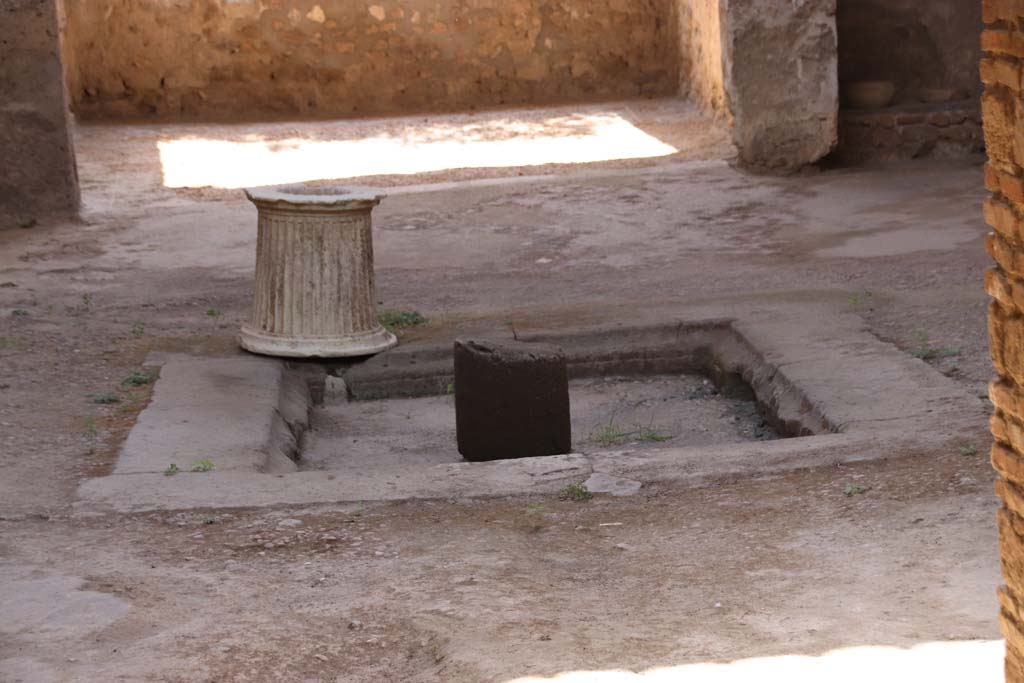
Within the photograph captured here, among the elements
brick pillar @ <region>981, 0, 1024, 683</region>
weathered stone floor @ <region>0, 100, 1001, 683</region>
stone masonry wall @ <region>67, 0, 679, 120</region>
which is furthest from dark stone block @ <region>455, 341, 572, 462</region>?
stone masonry wall @ <region>67, 0, 679, 120</region>

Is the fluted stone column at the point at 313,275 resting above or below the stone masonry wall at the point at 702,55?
below

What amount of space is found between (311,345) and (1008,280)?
4472 millimetres

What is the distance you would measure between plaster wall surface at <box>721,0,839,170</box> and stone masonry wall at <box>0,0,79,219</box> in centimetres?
483

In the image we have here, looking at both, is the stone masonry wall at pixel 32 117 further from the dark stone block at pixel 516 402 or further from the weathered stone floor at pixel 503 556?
the dark stone block at pixel 516 402

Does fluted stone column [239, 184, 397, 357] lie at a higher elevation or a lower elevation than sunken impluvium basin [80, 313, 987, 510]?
higher

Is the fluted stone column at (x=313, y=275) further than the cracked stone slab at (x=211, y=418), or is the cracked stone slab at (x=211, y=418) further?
the fluted stone column at (x=313, y=275)

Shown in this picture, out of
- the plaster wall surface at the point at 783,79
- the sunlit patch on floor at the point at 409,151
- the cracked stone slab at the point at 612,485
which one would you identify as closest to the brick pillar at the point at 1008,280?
the cracked stone slab at the point at 612,485

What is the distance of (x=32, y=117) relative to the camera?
31.5 ft

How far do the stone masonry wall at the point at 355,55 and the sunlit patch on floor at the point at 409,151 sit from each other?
1.24m

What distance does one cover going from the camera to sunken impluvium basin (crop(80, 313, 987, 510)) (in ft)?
15.7

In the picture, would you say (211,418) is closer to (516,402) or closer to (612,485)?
(516,402)

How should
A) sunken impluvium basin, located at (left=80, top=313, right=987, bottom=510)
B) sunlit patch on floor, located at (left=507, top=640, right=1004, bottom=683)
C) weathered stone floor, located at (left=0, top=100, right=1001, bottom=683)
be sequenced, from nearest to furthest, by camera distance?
sunlit patch on floor, located at (left=507, top=640, right=1004, bottom=683)
weathered stone floor, located at (left=0, top=100, right=1001, bottom=683)
sunken impluvium basin, located at (left=80, top=313, right=987, bottom=510)

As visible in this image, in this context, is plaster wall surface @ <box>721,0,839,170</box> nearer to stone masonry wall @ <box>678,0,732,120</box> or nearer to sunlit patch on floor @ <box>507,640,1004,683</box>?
stone masonry wall @ <box>678,0,732,120</box>

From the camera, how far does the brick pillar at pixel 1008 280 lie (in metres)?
2.47
